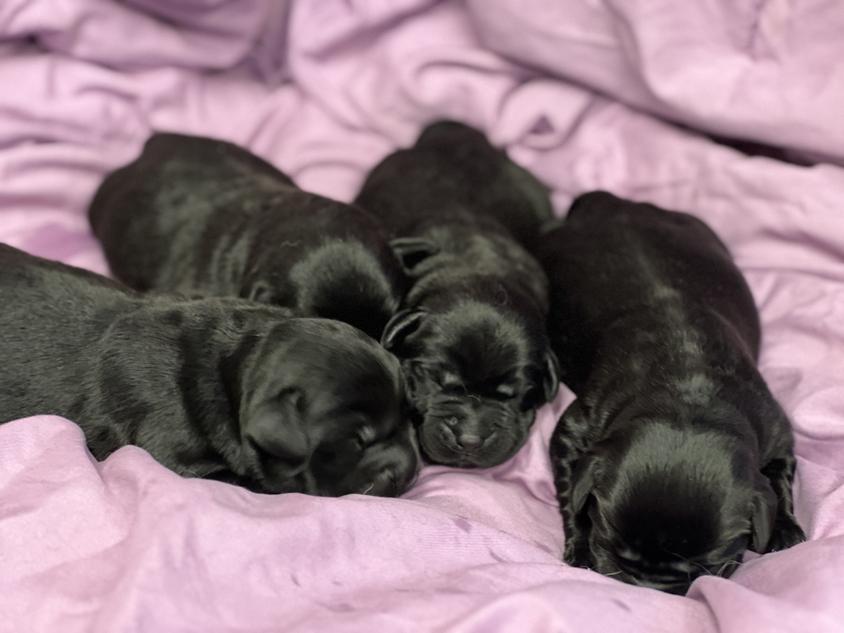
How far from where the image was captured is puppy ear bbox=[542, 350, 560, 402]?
98.5 inches

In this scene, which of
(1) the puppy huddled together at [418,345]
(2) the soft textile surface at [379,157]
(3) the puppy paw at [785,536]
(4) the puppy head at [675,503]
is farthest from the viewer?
(3) the puppy paw at [785,536]

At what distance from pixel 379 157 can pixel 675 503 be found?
1.91m

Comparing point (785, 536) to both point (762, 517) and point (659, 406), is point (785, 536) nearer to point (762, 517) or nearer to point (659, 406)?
point (762, 517)

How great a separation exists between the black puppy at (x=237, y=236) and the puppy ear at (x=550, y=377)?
45 centimetres

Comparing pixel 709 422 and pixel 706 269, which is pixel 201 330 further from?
pixel 706 269

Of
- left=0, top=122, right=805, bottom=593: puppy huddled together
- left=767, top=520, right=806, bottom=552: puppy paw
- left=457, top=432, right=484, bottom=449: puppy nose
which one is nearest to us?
left=0, top=122, right=805, bottom=593: puppy huddled together

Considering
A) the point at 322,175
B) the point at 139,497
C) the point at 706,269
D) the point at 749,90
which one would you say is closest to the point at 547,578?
the point at 139,497

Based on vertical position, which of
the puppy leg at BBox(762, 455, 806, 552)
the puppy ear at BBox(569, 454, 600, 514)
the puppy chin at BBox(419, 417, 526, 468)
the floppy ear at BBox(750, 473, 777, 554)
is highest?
the floppy ear at BBox(750, 473, 777, 554)

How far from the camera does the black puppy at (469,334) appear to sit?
7.93 feet

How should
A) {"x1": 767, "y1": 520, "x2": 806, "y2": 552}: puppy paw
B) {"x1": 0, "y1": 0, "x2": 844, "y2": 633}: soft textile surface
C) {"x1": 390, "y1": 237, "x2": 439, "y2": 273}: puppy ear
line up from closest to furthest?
1. {"x1": 0, "y1": 0, "x2": 844, "y2": 633}: soft textile surface
2. {"x1": 767, "y1": 520, "x2": 806, "y2": 552}: puppy paw
3. {"x1": 390, "y1": 237, "x2": 439, "y2": 273}: puppy ear

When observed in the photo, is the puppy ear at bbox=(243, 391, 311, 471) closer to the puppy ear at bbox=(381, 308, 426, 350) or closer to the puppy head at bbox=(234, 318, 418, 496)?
the puppy head at bbox=(234, 318, 418, 496)

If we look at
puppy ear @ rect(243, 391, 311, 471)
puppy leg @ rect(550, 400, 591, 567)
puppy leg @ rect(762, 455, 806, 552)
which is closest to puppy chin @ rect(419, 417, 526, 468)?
puppy leg @ rect(550, 400, 591, 567)

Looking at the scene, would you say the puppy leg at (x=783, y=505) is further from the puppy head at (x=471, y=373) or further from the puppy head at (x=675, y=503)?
the puppy head at (x=471, y=373)

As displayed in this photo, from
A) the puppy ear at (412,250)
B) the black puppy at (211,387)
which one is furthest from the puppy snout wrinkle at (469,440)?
the puppy ear at (412,250)
